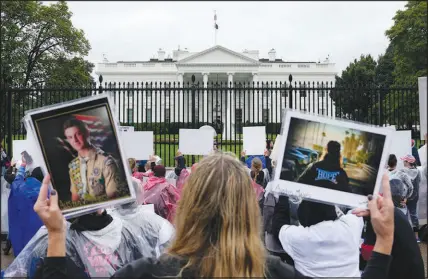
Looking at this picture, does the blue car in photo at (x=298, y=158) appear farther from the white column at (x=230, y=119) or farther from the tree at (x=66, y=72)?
the tree at (x=66, y=72)

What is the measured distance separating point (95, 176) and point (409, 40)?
27.8 metres

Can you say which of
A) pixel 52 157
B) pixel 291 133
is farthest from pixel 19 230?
pixel 291 133

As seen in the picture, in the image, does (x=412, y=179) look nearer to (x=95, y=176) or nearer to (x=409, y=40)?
(x=95, y=176)

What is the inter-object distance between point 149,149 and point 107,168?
6.43 m

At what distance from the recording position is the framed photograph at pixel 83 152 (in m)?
2.19

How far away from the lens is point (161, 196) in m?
5.74

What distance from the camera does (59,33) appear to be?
3017cm

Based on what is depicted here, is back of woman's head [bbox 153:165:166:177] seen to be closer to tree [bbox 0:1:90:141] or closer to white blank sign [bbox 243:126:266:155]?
white blank sign [bbox 243:126:266:155]

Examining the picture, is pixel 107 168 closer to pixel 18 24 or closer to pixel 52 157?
pixel 52 157

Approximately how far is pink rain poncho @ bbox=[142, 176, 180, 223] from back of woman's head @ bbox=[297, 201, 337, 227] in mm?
2936

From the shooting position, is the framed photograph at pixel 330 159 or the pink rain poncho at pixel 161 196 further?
the pink rain poncho at pixel 161 196

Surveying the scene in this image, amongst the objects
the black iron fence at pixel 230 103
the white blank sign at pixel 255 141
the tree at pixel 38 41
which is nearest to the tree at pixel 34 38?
the tree at pixel 38 41

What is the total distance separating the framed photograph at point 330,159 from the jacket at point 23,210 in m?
4.71

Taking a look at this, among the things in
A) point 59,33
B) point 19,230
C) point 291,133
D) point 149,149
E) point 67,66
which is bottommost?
point 19,230
